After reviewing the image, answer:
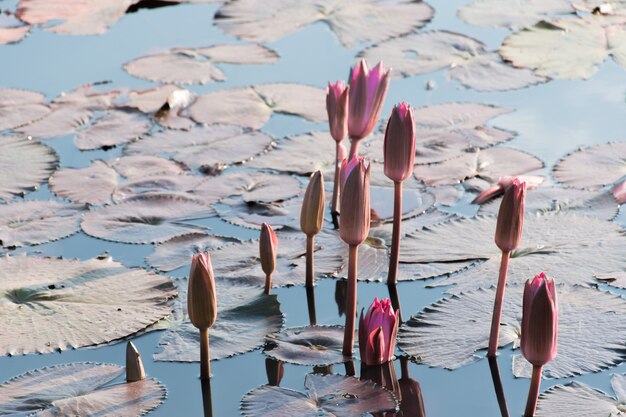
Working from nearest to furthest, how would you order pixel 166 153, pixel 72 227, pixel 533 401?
pixel 533 401 → pixel 72 227 → pixel 166 153

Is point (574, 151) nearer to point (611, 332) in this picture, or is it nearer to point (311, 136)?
point (311, 136)

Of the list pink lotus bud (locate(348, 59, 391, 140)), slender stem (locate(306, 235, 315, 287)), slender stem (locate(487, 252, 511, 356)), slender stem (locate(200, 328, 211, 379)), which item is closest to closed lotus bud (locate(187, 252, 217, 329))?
slender stem (locate(200, 328, 211, 379))

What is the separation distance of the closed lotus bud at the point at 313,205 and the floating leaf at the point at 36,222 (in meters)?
0.94

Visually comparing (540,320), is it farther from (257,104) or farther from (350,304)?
(257,104)

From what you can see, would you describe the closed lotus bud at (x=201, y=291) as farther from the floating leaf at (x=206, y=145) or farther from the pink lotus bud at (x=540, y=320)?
the floating leaf at (x=206, y=145)

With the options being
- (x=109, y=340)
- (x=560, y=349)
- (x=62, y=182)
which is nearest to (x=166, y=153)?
(x=62, y=182)

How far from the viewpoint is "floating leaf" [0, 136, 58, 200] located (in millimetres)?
3562

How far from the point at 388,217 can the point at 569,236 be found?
575 mm

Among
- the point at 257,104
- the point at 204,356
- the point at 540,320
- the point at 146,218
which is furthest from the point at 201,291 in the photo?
the point at 257,104

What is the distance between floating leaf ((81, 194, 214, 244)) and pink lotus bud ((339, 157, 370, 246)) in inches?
38.8

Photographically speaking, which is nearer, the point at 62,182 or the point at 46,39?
the point at 62,182

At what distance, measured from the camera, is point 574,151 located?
360 centimetres

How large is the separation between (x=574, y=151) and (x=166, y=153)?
59.2 inches

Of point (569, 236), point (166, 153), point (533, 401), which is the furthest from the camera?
point (166, 153)
